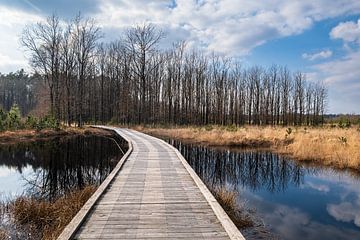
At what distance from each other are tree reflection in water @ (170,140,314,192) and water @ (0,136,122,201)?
13.6 feet

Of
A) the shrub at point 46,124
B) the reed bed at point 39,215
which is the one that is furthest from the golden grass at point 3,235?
the shrub at point 46,124

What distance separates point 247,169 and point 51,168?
8.68m

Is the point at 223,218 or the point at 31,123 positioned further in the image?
the point at 31,123

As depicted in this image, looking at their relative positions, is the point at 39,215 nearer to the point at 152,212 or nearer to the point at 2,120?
the point at 152,212

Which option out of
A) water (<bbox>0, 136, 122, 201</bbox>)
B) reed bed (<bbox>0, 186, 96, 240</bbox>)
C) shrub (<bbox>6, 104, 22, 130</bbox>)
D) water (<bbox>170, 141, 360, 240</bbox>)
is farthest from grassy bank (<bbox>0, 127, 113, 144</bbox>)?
reed bed (<bbox>0, 186, 96, 240</bbox>)

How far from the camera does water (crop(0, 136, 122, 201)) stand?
1048 centimetres

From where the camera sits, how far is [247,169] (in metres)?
14.6

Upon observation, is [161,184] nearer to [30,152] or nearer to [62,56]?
[30,152]

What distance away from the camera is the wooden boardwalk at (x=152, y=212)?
15.0 feet

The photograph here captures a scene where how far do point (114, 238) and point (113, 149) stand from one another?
15972 mm

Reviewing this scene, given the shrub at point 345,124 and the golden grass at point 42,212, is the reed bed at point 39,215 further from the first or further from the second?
the shrub at point 345,124

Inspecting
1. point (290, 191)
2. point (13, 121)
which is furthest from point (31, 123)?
point (290, 191)

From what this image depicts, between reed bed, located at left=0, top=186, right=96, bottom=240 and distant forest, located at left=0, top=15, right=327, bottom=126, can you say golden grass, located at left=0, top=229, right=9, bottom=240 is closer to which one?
reed bed, located at left=0, top=186, right=96, bottom=240

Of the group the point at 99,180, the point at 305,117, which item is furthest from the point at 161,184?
the point at 305,117
